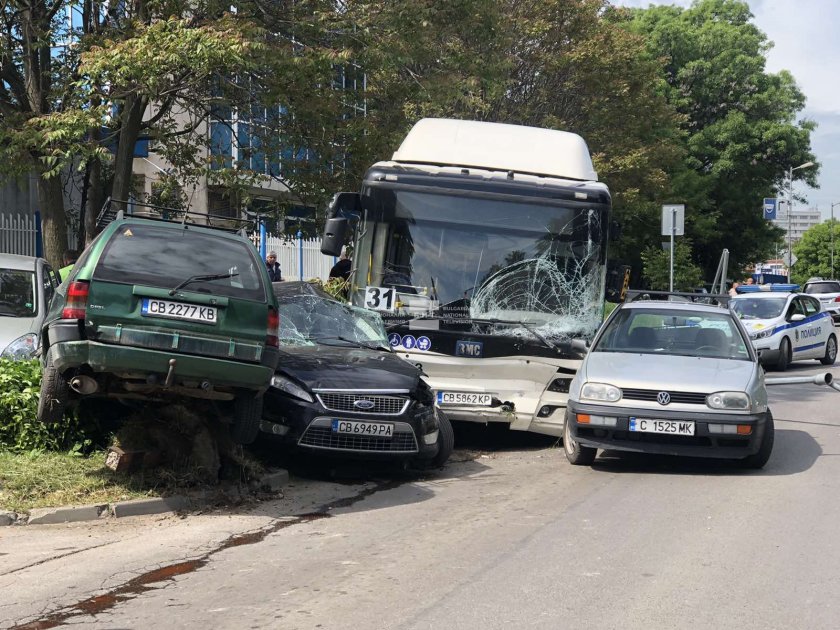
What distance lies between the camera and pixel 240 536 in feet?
24.6

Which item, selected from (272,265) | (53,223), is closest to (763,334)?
(272,265)

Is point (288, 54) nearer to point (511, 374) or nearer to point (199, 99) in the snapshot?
point (199, 99)

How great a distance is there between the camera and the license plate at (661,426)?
9.73m

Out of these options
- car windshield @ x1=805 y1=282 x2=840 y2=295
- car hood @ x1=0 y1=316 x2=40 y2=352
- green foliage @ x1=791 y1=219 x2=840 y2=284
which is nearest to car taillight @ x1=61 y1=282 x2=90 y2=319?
car hood @ x1=0 y1=316 x2=40 y2=352

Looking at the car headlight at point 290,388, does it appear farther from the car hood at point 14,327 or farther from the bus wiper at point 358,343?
the car hood at point 14,327

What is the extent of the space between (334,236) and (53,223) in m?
7.37

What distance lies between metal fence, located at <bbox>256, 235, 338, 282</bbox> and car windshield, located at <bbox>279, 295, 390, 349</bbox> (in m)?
16.3

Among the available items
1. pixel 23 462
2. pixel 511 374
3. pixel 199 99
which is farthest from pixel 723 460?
pixel 199 99

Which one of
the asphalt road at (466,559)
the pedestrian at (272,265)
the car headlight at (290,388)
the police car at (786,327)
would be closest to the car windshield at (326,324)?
the car headlight at (290,388)

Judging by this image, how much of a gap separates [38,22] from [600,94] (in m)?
17.2

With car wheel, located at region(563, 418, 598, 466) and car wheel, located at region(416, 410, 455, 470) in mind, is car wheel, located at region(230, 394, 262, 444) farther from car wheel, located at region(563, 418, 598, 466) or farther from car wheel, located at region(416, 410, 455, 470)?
car wheel, located at region(563, 418, 598, 466)

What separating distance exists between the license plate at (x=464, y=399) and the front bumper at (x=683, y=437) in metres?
1.51

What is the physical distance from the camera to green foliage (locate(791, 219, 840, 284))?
4995 inches

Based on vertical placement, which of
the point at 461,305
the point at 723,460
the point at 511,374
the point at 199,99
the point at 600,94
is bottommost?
the point at 723,460
